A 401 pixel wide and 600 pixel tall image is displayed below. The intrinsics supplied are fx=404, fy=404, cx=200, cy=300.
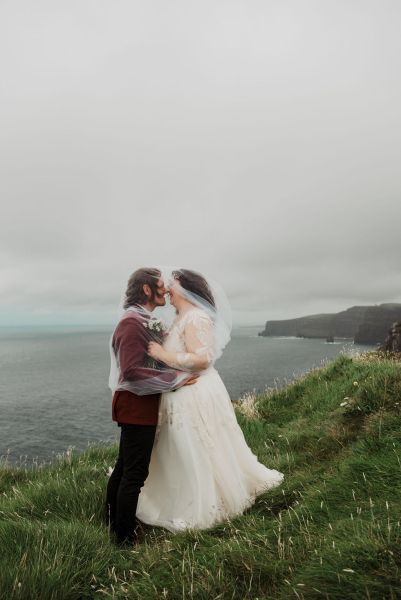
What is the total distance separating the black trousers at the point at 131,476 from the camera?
492 centimetres

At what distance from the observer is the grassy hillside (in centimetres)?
305

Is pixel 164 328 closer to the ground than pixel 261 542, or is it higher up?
higher up

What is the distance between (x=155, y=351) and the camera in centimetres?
523

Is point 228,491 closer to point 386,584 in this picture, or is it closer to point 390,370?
point 386,584

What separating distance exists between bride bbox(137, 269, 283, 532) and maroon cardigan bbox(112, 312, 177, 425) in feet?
0.66

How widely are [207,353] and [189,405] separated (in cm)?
75

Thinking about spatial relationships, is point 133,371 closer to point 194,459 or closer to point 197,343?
point 197,343

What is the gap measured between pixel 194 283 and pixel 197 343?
89cm

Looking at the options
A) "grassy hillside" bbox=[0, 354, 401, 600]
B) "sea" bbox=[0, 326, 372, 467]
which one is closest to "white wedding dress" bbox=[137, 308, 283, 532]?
"grassy hillside" bbox=[0, 354, 401, 600]

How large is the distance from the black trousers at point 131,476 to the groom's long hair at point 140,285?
1589 millimetres

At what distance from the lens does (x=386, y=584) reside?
2723 millimetres

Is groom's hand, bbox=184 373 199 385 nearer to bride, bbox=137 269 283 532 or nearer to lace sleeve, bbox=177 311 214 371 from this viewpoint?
bride, bbox=137 269 283 532

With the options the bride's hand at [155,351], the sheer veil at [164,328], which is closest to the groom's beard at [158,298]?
the sheer veil at [164,328]

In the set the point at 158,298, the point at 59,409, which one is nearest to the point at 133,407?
the point at 158,298
